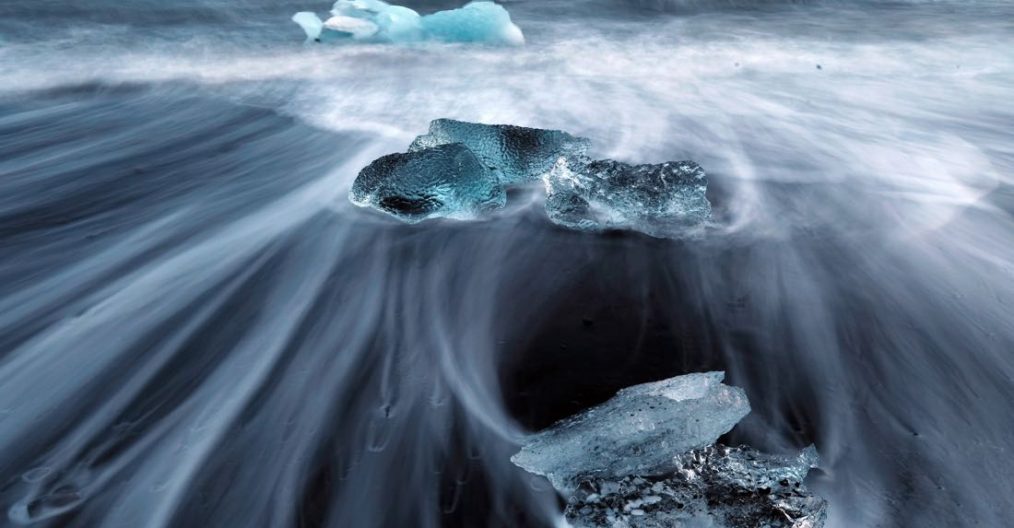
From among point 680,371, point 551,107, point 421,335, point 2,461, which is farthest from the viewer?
point 551,107

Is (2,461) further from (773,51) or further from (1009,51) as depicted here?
(1009,51)

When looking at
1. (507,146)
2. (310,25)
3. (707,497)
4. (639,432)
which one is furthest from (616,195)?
(310,25)

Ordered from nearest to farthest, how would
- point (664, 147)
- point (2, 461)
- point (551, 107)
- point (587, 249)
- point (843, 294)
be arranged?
point (2, 461) → point (843, 294) → point (587, 249) → point (664, 147) → point (551, 107)

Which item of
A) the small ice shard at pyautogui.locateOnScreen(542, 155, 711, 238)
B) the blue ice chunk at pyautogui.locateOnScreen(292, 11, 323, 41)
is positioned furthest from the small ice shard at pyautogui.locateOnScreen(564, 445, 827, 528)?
the blue ice chunk at pyautogui.locateOnScreen(292, 11, 323, 41)

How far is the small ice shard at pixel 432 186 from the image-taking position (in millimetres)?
2998

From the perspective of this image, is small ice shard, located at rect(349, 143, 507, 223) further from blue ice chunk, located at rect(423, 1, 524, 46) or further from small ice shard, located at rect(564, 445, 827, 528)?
blue ice chunk, located at rect(423, 1, 524, 46)

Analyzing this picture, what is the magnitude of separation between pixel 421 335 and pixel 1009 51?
20.8 ft

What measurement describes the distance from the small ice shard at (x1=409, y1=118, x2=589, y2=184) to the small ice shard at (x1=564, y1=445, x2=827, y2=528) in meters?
1.89

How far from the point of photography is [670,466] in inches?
65.0

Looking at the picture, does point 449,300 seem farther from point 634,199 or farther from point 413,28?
point 413,28

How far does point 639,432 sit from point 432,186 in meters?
1.68

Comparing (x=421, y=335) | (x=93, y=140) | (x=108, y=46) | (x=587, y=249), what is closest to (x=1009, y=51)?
(x=587, y=249)

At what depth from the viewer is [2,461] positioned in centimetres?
183

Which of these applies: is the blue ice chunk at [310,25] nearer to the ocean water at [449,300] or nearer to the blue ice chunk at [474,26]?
the blue ice chunk at [474,26]
